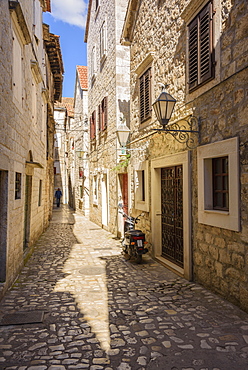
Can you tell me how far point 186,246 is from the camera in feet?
18.2

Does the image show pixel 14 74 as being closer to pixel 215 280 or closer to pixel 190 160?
pixel 190 160

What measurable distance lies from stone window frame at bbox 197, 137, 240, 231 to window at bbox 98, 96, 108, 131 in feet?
24.6

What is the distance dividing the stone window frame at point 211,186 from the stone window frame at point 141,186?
2.71 m

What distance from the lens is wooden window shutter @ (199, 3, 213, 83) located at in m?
4.75

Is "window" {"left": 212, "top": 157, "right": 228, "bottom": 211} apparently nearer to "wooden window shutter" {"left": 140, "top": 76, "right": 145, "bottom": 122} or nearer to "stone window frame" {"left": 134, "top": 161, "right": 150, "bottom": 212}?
"stone window frame" {"left": 134, "top": 161, "right": 150, "bottom": 212}

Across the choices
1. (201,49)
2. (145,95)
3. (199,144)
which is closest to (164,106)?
(199,144)

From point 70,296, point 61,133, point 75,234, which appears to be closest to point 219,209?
point 70,296

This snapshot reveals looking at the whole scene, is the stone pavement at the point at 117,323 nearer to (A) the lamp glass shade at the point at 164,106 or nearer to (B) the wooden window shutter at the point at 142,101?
(A) the lamp glass shade at the point at 164,106

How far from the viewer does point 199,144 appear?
16.9 feet

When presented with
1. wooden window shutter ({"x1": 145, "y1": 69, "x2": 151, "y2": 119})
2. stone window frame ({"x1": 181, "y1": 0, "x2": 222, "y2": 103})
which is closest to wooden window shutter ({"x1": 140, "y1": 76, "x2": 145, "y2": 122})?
wooden window shutter ({"x1": 145, "y1": 69, "x2": 151, "y2": 119})

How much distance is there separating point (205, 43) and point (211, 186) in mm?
2375

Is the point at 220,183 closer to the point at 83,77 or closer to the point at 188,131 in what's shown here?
the point at 188,131

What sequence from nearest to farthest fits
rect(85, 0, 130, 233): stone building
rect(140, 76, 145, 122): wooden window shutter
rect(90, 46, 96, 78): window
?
rect(140, 76, 145, 122): wooden window shutter
rect(85, 0, 130, 233): stone building
rect(90, 46, 96, 78): window

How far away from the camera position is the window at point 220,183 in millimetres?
4660
